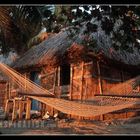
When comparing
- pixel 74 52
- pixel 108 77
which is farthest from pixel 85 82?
pixel 74 52

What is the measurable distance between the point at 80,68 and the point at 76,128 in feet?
5.63

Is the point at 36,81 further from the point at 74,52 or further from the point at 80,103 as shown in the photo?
the point at 80,103

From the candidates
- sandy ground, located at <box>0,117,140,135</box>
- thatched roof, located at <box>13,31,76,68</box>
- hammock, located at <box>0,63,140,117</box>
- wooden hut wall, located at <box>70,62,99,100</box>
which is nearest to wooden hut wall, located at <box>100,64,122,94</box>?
wooden hut wall, located at <box>70,62,99,100</box>

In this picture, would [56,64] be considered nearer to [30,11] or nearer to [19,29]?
[19,29]

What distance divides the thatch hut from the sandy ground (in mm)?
635

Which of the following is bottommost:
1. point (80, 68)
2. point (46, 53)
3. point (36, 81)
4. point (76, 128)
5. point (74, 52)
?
point (76, 128)

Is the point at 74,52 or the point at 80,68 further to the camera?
the point at 80,68

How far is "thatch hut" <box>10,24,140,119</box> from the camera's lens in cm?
687

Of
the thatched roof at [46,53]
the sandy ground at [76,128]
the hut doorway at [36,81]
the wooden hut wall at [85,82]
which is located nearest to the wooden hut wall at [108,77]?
the wooden hut wall at [85,82]

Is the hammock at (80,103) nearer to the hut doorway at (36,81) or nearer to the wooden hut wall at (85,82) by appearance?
the wooden hut wall at (85,82)

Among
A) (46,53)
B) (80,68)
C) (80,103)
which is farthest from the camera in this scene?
(46,53)

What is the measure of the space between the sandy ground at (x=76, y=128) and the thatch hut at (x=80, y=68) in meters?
0.63

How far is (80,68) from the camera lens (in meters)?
7.09

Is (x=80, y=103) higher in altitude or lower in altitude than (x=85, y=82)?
lower
